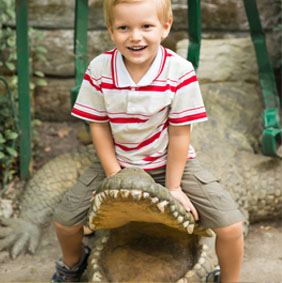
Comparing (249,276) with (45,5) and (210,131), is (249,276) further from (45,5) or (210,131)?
(45,5)

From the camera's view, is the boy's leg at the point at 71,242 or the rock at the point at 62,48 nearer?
the boy's leg at the point at 71,242

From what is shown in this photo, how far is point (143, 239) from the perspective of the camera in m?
1.90

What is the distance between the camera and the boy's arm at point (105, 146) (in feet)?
6.14

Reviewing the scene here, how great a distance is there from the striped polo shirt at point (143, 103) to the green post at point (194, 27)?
27.9 inches

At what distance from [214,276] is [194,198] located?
36 centimetres

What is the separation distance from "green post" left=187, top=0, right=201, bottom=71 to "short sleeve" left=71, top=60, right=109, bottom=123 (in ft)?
2.73

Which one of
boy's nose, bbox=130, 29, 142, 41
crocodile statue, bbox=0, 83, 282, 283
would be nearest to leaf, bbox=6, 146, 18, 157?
crocodile statue, bbox=0, 83, 282, 283

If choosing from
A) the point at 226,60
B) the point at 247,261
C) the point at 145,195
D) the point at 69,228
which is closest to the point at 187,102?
the point at 145,195

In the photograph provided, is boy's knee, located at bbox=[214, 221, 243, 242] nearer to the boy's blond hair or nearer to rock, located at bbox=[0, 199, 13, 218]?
the boy's blond hair

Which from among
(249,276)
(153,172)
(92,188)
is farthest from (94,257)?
(249,276)

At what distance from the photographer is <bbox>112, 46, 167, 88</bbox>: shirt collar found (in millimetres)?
1729

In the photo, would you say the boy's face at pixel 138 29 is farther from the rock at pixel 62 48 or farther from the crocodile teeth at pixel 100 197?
the rock at pixel 62 48

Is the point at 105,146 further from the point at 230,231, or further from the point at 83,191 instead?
the point at 230,231

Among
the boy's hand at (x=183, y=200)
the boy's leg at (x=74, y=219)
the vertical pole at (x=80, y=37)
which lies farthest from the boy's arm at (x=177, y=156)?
the vertical pole at (x=80, y=37)
